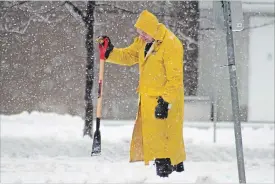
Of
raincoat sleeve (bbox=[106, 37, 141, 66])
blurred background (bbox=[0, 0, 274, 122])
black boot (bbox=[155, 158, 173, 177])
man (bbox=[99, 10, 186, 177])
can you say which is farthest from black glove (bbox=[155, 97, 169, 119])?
blurred background (bbox=[0, 0, 274, 122])

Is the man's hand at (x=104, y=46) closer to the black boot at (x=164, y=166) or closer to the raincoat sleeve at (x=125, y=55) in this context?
the raincoat sleeve at (x=125, y=55)

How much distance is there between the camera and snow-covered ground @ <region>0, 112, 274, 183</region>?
7.19 metres

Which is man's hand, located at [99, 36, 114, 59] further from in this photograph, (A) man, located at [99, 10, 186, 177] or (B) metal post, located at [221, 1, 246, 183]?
(B) metal post, located at [221, 1, 246, 183]

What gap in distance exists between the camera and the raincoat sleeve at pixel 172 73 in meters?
5.50

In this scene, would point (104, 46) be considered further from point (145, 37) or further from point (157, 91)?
point (157, 91)

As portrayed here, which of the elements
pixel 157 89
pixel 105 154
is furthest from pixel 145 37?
pixel 105 154

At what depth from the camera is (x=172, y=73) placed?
550 cm

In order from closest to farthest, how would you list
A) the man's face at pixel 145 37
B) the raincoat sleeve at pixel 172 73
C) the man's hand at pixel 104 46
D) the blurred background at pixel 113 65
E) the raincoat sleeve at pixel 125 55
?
the raincoat sleeve at pixel 172 73, the man's face at pixel 145 37, the man's hand at pixel 104 46, the raincoat sleeve at pixel 125 55, the blurred background at pixel 113 65

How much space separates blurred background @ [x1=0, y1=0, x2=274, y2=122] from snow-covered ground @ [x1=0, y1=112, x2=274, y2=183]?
460mm

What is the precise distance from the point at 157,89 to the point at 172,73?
269mm

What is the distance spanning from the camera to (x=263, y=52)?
14.0 m

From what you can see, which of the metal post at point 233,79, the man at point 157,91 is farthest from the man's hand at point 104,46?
the metal post at point 233,79

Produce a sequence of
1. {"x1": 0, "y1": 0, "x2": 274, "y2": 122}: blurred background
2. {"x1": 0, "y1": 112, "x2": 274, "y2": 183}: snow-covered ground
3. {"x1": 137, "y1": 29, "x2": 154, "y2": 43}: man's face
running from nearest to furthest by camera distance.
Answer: {"x1": 137, "y1": 29, "x2": 154, "y2": 43}: man's face < {"x1": 0, "y1": 112, "x2": 274, "y2": 183}: snow-covered ground < {"x1": 0, "y1": 0, "x2": 274, "y2": 122}: blurred background

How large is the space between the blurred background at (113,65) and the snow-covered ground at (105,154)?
46 centimetres
